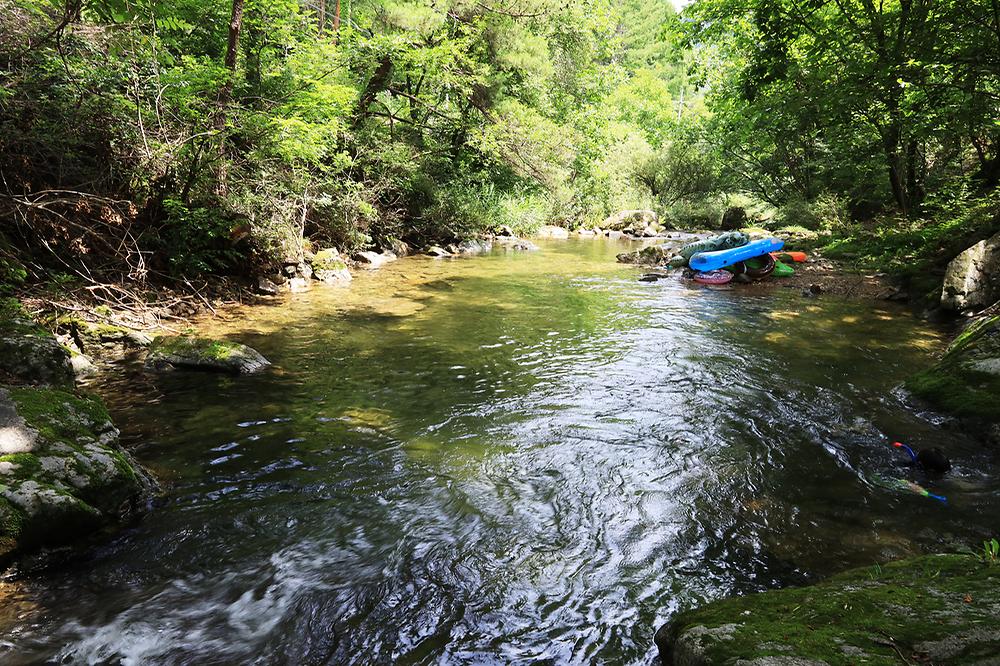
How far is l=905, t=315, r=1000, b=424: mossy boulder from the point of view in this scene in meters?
5.09

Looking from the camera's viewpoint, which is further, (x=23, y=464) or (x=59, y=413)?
(x=59, y=413)

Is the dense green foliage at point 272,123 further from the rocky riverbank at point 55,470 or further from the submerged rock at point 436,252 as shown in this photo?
the rocky riverbank at point 55,470

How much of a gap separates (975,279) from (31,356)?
12929 millimetres

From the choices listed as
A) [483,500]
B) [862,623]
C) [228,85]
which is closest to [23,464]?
[483,500]

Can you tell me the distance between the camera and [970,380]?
536 centimetres

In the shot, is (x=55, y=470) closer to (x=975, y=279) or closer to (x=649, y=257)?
(x=975, y=279)

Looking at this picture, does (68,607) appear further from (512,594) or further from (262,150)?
(262,150)

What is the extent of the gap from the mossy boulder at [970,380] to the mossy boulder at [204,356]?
781 cm

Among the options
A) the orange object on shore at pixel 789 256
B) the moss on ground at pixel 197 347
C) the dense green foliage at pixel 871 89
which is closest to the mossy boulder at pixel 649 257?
the orange object on shore at pixel 789 256

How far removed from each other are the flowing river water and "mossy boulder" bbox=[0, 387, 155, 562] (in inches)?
8.2

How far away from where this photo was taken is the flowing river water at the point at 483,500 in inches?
110

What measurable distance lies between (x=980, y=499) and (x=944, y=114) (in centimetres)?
1075

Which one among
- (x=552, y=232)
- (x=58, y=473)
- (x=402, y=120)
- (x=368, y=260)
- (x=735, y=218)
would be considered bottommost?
(x=58, y=473)

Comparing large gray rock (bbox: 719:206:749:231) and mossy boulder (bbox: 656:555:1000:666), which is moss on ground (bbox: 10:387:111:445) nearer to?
mossy boulder (bbox: 656:555:1000:666)
